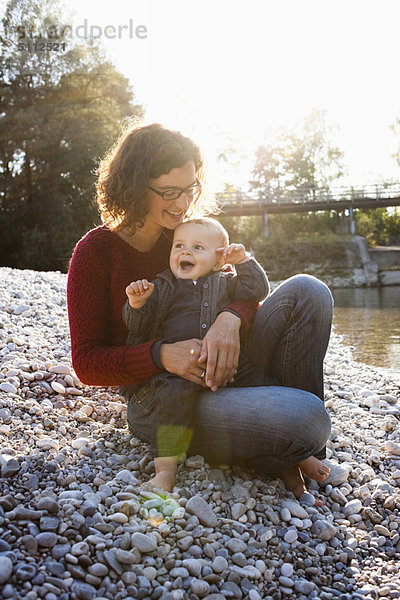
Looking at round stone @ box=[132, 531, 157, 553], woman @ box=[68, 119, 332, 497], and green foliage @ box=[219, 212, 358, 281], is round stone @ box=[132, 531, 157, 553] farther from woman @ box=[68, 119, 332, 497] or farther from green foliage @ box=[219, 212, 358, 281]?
green foliage @ box=[219, 212, 358, 281]

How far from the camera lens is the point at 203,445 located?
86.3 inches

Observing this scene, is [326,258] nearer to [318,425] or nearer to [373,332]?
[373,332]

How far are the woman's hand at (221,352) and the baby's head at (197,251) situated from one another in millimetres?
272

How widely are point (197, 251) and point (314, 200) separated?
2378 centimetres

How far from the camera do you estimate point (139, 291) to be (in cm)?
206

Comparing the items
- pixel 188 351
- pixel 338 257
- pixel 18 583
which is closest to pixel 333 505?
pixel 188 351

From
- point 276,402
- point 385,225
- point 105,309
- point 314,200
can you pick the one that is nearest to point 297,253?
point 314,200

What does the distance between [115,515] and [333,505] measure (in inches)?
36.1

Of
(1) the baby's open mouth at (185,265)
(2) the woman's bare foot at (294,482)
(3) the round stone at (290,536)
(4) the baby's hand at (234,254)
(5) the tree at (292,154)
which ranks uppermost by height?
(5) the tree at (292,154)

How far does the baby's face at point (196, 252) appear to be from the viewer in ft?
7.63

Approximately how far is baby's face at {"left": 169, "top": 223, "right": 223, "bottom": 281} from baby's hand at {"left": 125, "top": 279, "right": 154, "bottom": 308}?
0.94 feet

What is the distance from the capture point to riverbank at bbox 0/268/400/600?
154 cm

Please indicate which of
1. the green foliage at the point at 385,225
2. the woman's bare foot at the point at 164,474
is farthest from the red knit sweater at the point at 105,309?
the green foliage at the point at 385,225

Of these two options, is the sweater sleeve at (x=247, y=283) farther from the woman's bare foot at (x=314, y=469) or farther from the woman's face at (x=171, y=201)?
the woman's bare foot at (x=314, y=469)
